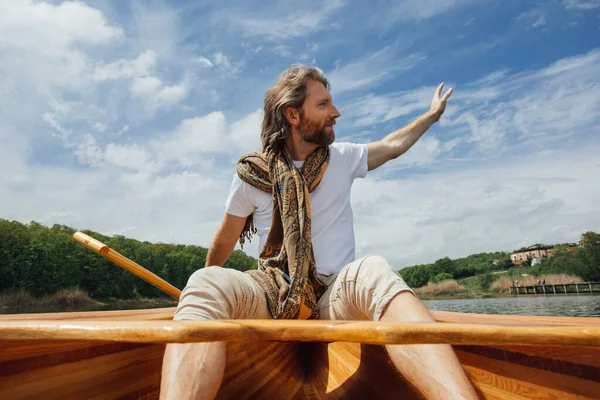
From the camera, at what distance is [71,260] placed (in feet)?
125

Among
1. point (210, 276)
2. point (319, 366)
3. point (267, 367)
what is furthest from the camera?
point (319, 366)

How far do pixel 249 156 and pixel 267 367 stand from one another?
38.8 inches

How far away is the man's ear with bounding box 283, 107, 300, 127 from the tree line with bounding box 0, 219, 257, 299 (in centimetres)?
3910

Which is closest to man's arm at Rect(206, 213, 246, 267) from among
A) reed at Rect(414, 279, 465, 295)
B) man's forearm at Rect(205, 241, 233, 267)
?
man's forearm at Rect(205, 241, 233, 267)

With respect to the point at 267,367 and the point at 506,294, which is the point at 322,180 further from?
the point at 506,294

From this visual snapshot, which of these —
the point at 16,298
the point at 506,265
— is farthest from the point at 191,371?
the point at 506,265

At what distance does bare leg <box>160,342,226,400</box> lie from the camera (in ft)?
3.06

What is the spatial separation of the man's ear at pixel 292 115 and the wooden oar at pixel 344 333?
4.04ft

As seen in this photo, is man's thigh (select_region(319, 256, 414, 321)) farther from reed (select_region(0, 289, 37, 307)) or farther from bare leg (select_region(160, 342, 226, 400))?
reed (select_region(0, 289, 37, 307))

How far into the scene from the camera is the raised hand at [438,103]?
7.73 feet

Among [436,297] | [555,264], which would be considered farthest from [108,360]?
[555,264]

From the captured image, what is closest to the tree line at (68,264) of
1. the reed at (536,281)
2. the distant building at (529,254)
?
the reed at (536,281)

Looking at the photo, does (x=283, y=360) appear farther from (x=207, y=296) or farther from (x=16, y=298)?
(x=16, y=298)

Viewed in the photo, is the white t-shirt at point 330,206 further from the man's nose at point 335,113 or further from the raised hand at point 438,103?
the raised hand at point 438,103
